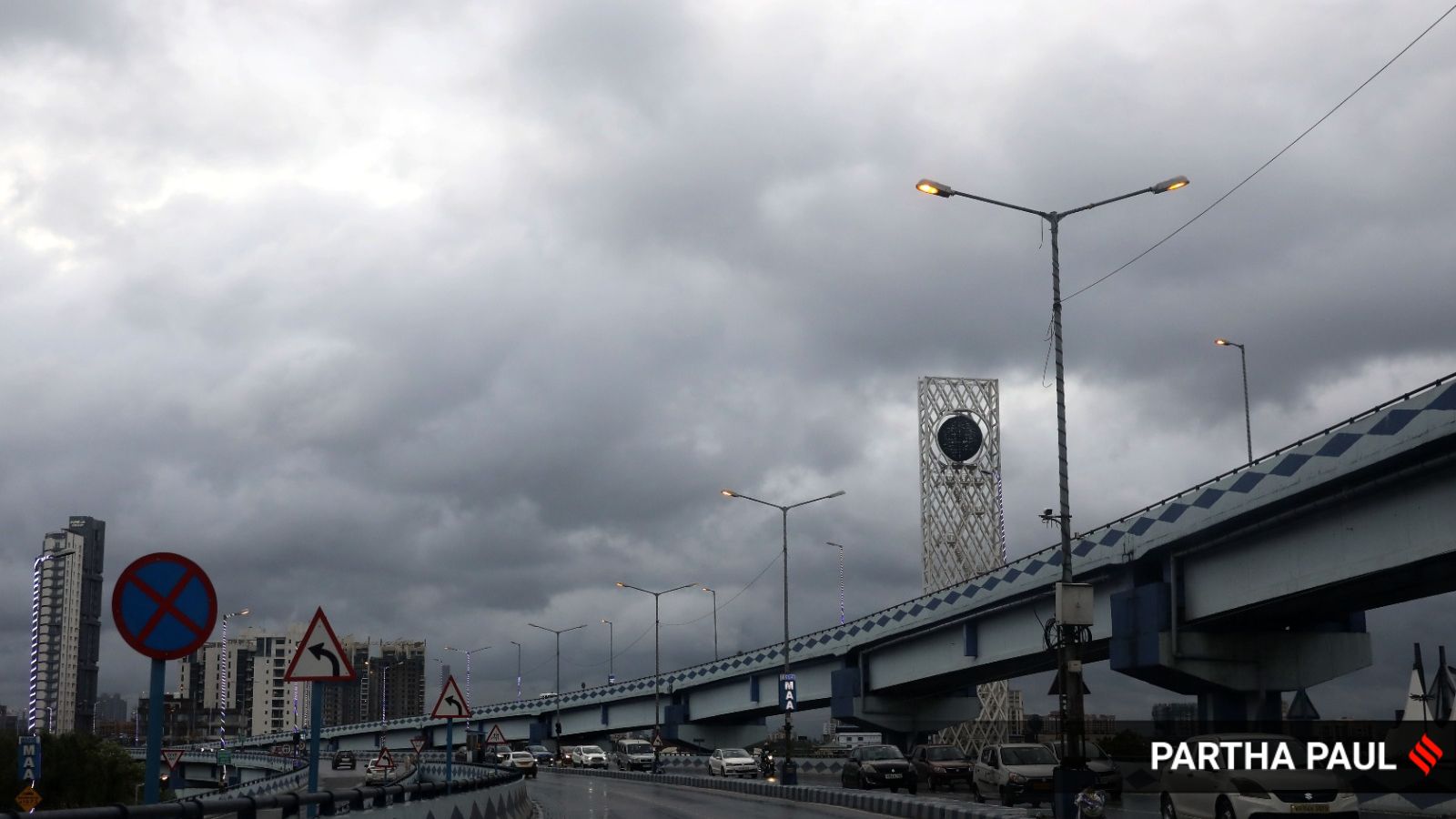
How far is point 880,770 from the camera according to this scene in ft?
157

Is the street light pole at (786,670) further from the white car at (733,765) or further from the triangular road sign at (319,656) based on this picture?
the triangular road sign at (319,656)

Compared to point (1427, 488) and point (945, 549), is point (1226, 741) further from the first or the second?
point (945, 549)

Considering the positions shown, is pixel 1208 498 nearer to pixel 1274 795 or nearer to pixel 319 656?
pixel 1274 795

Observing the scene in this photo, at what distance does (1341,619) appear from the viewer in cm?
4859

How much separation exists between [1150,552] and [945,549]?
73.4 m

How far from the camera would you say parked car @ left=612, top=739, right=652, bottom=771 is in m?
84.7

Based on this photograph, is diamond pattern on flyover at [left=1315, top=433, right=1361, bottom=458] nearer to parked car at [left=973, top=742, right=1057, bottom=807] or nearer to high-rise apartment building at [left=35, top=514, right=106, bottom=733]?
parked car at [left=973, top=742, right=1057, bottom=807]

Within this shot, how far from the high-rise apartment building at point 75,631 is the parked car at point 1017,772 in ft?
326

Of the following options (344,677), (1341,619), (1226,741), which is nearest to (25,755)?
(344,677)

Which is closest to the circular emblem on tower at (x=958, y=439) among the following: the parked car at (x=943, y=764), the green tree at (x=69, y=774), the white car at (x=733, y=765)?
the white car at (x=733, y=765)

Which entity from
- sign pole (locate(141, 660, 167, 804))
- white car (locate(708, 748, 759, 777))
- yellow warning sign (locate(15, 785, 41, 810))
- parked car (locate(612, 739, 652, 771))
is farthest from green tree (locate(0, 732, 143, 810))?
sign pole (locate(141, 660, 167, 804))

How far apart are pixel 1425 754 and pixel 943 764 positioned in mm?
20779

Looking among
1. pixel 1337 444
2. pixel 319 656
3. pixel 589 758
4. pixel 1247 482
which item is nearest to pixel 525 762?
pixel 589 758

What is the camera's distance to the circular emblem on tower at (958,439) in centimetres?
12131
